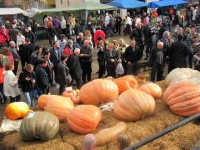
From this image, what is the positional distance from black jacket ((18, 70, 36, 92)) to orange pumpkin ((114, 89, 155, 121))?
2894mm

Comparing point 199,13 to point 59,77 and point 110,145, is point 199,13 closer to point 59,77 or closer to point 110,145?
point 59,77

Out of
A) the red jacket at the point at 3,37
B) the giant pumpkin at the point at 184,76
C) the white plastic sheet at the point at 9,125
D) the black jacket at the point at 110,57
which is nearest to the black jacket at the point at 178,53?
the black jacket at the point at 110,57

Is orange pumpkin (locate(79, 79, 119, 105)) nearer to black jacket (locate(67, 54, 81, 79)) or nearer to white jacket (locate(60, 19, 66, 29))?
black jacket (locate(67, 54, 81, 79))

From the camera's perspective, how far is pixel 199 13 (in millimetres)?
18484

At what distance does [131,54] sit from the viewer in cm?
A: 823

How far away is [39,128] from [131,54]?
17.3ft

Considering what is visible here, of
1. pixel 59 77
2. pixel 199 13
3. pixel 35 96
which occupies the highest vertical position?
pixel 199 13

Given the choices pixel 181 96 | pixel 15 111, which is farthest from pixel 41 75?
pixel 181 96

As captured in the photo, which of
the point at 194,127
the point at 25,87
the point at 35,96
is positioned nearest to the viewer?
the point at 194,127

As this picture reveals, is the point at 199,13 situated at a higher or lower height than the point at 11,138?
higher

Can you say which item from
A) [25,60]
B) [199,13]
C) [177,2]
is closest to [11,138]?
[25,60]

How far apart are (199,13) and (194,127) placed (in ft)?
55.2

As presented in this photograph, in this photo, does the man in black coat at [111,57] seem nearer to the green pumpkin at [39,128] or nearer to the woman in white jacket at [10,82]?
the woman in white jacket at [10,82]

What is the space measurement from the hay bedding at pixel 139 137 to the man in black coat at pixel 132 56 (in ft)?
14.1
